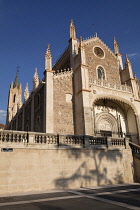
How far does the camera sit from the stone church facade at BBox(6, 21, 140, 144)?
60.0 ft

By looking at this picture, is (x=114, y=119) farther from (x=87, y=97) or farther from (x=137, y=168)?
(x=137, y=168)

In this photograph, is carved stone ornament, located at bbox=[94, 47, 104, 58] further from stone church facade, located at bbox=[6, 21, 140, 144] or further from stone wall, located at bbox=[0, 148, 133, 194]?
stone wall, located at bbox=[0, 148, 133, 194]

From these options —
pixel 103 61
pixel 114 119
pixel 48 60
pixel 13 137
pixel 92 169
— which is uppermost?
pixel 103 61

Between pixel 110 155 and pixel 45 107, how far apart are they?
8836mm

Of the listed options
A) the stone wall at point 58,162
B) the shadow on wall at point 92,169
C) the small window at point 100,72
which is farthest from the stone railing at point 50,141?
the small window at point 100,72

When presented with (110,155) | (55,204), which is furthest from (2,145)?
(110,155)

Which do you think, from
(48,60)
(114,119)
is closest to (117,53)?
(114,119)

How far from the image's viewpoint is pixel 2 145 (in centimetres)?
870

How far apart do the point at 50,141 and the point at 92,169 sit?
3.32 metres

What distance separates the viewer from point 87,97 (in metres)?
18.9

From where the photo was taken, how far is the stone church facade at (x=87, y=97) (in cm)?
1830

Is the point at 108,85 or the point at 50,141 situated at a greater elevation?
the point at 108,85

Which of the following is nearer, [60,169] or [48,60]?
[60,169]

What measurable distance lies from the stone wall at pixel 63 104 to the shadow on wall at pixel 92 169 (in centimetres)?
702
